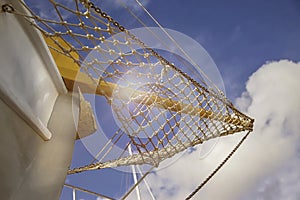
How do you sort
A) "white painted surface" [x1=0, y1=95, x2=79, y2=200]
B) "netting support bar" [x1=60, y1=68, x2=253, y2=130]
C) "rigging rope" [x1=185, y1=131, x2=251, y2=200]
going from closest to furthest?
1. "white painted surface" [x1=0, y1=95, x2=79, y2=200]
2. "netting support bar" [x1=60, y1=68, x2=253, y2=130]
3. "rigging rope" [x1=185, y1=131, x2=251, y2=200]

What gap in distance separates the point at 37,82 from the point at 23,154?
9.0 inches

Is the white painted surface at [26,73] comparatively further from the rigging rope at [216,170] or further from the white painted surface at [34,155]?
the rigging rope at [216,170]

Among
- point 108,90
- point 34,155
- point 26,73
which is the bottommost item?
point 34,155

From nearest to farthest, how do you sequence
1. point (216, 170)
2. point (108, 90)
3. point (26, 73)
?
point (26, 73), point (108, 90), point (216, 170)

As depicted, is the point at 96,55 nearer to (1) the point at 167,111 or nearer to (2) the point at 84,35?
(2) the point at 84,35

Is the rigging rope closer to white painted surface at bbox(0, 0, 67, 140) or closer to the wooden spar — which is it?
the wooden spar

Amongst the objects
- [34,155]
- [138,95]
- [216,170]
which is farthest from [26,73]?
[216,170]

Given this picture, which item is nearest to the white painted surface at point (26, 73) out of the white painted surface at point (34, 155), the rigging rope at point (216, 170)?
the white painted surface at point (34, 155)

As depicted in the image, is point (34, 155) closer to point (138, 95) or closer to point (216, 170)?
point (138, 95)

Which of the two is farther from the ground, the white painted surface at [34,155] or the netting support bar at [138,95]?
the netting support bar at [138,95]

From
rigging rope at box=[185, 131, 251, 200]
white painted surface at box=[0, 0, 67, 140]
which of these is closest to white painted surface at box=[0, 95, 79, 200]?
white painted surface at box=[0, 0, 67, 140]

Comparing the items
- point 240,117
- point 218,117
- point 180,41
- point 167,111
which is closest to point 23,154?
point 167,111

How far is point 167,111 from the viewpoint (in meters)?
1.15

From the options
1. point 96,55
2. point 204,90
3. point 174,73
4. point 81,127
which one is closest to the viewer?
point 96,55
